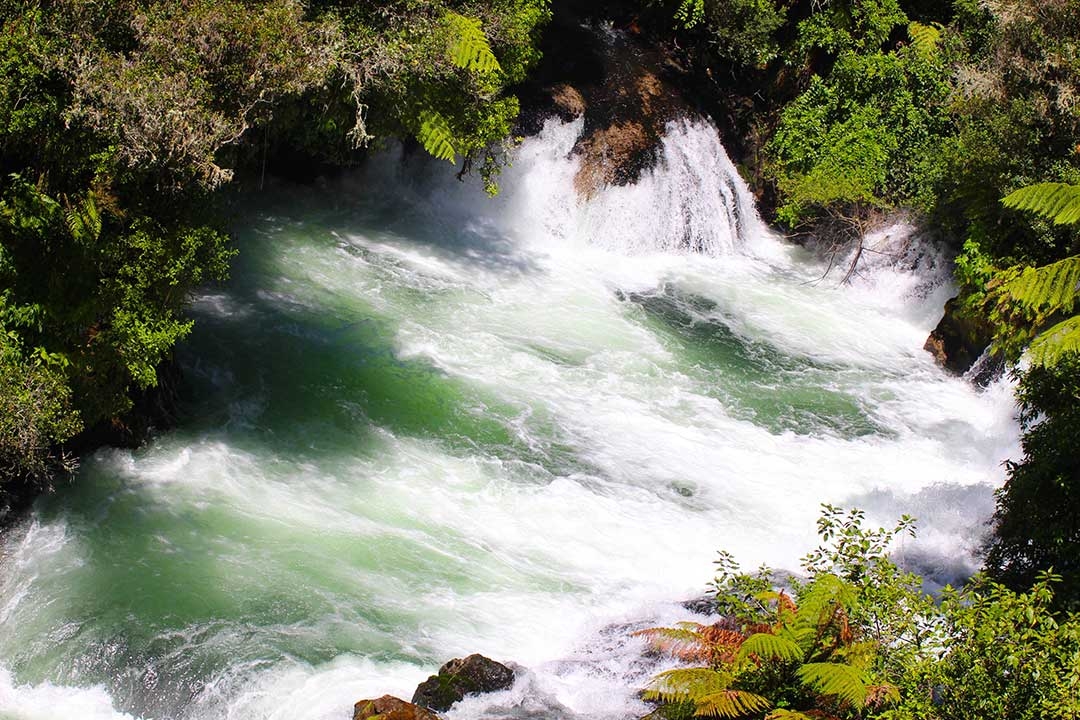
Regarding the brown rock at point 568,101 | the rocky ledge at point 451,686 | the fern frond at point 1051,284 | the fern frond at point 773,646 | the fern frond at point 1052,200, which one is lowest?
the rocky ledge at point 451,686

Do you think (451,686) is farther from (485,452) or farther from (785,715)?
(485,452)

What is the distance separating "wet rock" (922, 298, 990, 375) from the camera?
662 inches

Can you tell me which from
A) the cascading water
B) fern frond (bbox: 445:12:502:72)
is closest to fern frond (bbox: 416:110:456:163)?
→ fern frond (bbox: 445:12:502:72)

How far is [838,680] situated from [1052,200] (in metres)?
4.13

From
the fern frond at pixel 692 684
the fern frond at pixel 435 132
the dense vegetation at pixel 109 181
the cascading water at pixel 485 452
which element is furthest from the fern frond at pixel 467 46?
the fern frond at pixel 692 684

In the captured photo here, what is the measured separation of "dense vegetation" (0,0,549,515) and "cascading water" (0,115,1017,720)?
4.20 ft

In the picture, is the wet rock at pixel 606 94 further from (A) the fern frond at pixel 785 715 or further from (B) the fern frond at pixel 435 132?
(A) the fern frond at pixel 785 715

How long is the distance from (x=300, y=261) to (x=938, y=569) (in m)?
9.76

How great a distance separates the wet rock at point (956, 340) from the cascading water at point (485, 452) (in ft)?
1.22

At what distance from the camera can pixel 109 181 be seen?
10.4 meters

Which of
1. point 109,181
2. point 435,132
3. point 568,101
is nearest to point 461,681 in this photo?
point 109,181

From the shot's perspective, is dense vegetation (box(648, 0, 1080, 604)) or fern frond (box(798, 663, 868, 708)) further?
dense vegetation (box(648, 0, 1080, 604))

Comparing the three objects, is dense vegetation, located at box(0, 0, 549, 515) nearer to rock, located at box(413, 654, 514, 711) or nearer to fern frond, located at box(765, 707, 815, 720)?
rock, located at box(413, 654, 514, 711)

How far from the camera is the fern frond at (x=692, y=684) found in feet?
25.0
